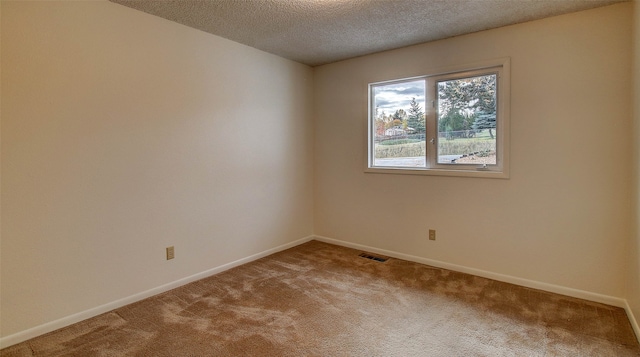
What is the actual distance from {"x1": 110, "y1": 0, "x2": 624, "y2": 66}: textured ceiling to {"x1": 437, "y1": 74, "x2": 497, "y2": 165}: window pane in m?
0.51

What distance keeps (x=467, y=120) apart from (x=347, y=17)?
1.55 meters

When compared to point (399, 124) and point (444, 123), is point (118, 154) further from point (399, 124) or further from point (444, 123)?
point (444, 123)

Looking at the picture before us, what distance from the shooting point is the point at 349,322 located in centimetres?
232

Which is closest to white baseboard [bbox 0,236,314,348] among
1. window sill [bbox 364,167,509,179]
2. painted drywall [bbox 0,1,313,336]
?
painted drywall [bbox 0,1,313,336]

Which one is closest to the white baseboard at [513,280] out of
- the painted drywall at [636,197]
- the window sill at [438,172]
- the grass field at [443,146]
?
the painted drywall at [636,197]

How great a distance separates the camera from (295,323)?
7.57ft

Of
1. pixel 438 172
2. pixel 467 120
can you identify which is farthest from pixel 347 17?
pixel 438 172

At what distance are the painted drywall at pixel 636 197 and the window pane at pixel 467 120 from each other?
970 mm

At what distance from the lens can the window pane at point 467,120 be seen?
10.2 feet

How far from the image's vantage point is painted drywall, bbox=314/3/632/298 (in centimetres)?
251

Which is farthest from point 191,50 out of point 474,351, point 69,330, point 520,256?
point 520,256

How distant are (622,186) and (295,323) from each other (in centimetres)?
270

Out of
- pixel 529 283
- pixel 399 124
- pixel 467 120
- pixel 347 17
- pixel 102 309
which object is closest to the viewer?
pixel 102 309

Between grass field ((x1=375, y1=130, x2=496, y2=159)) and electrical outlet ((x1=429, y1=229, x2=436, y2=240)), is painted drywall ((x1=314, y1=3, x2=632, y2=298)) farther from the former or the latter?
grass field ((x1=375, y1=130, x2=496, y2=159))
